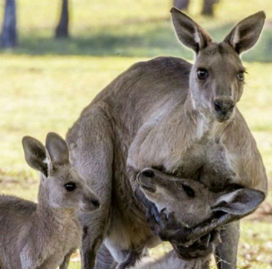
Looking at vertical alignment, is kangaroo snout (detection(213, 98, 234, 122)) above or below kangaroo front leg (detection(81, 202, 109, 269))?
above

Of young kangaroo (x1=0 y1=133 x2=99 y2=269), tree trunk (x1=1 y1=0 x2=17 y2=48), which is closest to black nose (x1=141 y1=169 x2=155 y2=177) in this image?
young kangaroo (x1=0 y1=133 x2=99 y2=269)

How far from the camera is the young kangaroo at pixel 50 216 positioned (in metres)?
5.52

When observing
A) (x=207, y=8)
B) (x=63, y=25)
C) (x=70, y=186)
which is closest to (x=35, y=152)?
(x=70, y=186)

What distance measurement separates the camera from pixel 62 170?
5.66m

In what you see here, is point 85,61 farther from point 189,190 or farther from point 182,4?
point 189,190

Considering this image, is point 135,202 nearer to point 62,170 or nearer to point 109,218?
point 109,218

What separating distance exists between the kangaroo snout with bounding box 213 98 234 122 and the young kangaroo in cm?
82

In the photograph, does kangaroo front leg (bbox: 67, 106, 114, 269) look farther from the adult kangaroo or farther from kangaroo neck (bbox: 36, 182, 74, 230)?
kangaroo neck (bbox: 36, 182, 74, 230)

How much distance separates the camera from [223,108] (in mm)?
5250

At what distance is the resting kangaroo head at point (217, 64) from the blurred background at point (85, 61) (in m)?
2.18

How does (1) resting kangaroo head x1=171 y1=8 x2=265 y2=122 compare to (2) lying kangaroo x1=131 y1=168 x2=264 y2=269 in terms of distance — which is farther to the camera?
(2) lying kangaroo x1=131 y1=168 x2=264 y2=269

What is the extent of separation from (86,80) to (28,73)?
1.48m

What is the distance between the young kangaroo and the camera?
552 cm

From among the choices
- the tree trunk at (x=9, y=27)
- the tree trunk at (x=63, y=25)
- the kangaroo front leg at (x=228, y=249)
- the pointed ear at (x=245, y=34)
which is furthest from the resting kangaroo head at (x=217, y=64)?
the tree trunk at (x=63, y=25)
